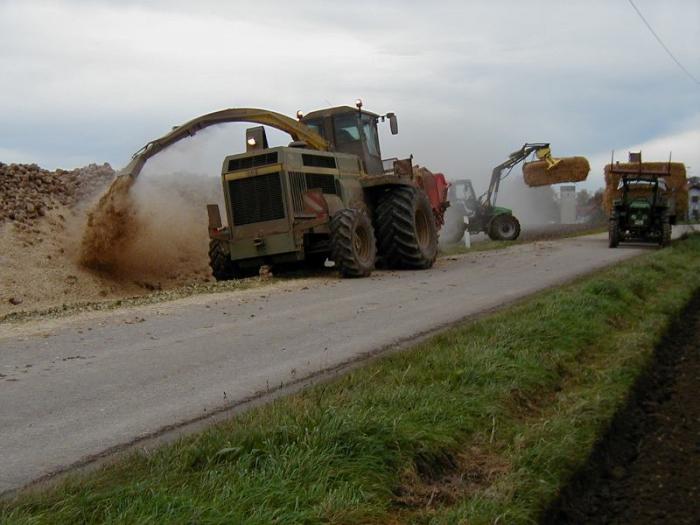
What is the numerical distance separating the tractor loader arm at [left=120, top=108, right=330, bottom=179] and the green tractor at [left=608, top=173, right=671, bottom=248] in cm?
1156

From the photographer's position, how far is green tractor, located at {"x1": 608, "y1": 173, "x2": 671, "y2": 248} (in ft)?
79.6

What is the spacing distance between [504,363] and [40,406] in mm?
3465

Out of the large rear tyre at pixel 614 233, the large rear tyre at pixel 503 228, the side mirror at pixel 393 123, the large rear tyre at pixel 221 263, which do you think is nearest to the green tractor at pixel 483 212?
the large rear tyre at pixel 503 228

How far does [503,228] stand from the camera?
30.9 m

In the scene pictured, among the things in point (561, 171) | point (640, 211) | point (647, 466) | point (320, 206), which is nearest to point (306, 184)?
point (320, 206)

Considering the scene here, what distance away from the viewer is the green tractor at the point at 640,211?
79.6ft

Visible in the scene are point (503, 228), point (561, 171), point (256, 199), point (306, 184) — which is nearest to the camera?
point (256, 199)

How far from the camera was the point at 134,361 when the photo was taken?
23.6ft

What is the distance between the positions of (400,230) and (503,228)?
15.5 meters

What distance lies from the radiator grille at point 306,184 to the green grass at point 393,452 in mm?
7539

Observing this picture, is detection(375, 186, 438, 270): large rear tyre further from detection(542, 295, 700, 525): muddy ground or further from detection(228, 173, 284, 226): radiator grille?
detection(542, 295, 700, 525): muddy ground

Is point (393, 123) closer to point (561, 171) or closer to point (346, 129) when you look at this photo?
point (346, 129)

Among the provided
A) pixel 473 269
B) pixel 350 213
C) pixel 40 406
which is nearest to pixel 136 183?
pixel 350 213

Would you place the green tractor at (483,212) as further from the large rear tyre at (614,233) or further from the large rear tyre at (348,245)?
the large rear tyre at (348,245)
